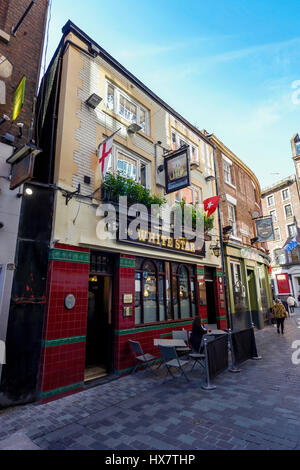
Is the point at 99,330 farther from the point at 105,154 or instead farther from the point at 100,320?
the point at 105,154

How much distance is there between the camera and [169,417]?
4.51 metres

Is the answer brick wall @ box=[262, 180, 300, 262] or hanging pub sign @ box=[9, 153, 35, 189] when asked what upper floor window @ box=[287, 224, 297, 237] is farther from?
hanging pub sign @ box=[9, 153, 35, 189]

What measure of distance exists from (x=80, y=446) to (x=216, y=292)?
33.5 feet

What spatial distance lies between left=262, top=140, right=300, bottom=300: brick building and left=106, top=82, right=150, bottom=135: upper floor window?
3133cm

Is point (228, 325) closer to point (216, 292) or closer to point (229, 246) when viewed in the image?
point (216, 292)

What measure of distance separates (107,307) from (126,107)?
24.9ft

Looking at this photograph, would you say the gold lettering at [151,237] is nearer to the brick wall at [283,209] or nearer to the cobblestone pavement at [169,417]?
the cobblestone pavement at [169,417]

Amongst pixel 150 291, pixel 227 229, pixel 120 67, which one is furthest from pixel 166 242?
pixel 120 67

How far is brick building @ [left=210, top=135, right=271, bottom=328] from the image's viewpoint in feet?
47.0

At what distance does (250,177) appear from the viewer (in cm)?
2011

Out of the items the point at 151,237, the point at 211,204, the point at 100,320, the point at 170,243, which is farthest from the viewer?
the point at 211,204

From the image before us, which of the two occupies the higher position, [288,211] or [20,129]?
[288,211]
